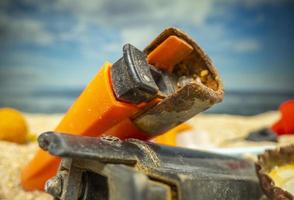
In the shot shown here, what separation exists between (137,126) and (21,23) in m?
2.65

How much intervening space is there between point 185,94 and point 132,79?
94 millimetres

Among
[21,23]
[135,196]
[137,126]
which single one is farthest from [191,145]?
[21,23]

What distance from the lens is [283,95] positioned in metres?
3.34

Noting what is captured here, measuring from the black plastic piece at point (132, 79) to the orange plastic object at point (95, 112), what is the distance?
0.02 meters

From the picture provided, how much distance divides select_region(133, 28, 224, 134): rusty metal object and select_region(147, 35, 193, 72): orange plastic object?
0.04 ft

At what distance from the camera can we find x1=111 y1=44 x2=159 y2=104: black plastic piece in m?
0.63

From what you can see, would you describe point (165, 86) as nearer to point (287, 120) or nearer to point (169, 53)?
point (169, 53)

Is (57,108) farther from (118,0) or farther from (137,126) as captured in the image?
(137,126)

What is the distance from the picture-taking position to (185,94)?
0.65 metres

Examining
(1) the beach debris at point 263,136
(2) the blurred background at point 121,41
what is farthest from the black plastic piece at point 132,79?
(2) the blurred background at point 121,41

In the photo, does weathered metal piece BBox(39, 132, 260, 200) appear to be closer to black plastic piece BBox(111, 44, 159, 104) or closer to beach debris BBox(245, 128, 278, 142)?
black plastic piece BBox(111, 44, 159, 104)

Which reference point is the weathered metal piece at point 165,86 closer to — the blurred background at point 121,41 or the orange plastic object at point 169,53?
the orange plastic object at point 169,53

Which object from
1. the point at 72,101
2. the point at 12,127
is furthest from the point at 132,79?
the point at 72,101

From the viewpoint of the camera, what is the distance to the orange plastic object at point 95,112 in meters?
0.68
